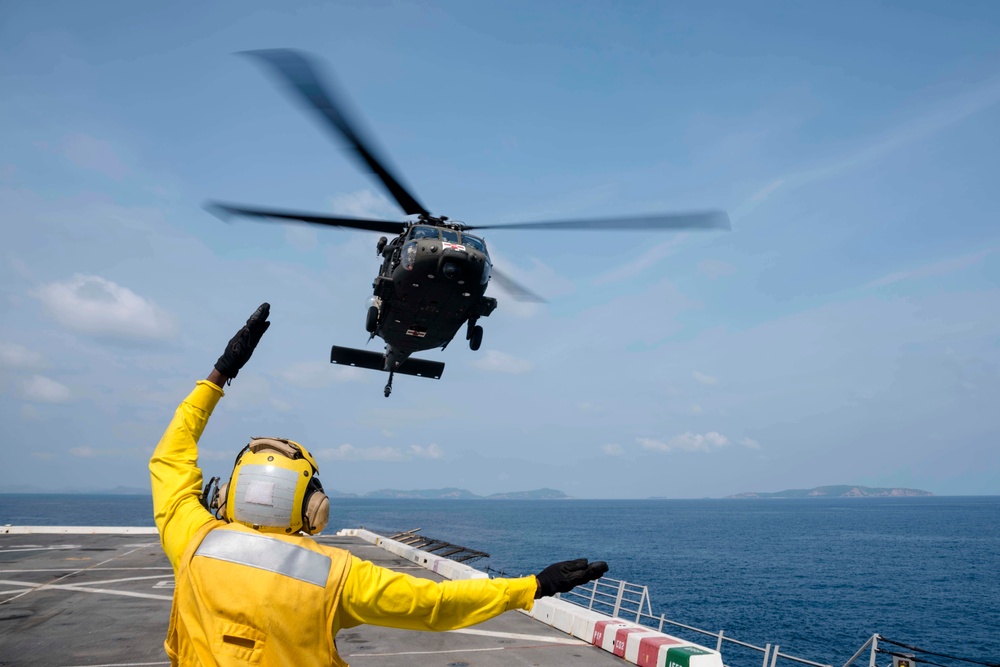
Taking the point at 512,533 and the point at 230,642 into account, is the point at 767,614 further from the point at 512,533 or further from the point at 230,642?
the point at 512,533

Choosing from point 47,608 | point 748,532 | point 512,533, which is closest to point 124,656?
point 47,608

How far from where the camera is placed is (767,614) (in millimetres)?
42531

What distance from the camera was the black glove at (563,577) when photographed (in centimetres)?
281

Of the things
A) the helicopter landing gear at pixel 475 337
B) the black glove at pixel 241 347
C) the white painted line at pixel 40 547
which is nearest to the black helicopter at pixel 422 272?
the helicopter landing gear at pixel 475 337

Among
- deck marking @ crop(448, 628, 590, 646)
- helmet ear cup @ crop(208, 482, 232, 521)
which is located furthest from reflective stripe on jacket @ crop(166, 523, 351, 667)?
deck marking @ crop(448, 628, 590, 646)

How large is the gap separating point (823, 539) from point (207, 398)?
381 feet

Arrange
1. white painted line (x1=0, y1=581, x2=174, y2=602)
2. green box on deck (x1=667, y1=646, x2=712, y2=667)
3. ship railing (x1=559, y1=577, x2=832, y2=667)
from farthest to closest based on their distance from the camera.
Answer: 1. white painted line (x1=0, y1=581, x2=174, y2=602)
2. ship railing (x1=559, y1=577, x2=832, y2=667)
3. green box on deck (x1=667, y1=646, x2=712, y2=667)

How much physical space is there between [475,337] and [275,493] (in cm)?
1631

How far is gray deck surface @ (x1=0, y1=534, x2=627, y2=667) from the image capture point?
38.9 feet

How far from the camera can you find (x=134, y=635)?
13.4m

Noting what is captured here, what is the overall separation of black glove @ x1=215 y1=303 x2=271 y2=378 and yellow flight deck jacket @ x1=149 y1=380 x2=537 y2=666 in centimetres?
85

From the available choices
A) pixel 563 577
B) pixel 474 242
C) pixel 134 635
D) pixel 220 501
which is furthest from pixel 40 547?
pixel 563 577

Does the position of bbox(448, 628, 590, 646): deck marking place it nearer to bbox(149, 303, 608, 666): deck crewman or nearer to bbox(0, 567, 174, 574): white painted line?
bbox(149, 303, 608, 666): deck crewman

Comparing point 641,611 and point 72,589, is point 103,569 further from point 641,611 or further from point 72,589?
point 641,611
